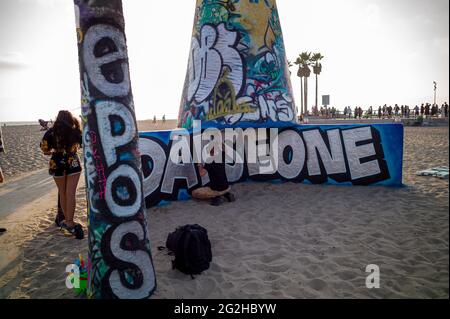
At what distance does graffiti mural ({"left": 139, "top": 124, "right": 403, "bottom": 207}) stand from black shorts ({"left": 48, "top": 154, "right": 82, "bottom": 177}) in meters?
2.28

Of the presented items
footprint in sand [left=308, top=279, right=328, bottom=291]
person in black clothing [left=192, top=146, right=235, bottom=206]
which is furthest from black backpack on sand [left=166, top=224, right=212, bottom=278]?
person in black clothing [left=192, top=146, right=235, bottom=206]

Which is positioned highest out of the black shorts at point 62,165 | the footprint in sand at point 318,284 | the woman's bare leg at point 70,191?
the black shorts at point 62,165

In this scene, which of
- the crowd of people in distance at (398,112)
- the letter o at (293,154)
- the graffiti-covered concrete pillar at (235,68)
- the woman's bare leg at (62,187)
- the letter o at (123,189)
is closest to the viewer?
the letter o at (123,189)

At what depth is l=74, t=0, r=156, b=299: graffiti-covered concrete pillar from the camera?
3.26 m

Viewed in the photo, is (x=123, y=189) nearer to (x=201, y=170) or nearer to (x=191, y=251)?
(x=191, y=251)

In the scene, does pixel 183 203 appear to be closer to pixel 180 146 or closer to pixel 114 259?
pixel 180 146

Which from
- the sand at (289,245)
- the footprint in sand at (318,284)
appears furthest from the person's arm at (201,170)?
the footprint in sand at (318,284)

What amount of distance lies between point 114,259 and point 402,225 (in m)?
5.62

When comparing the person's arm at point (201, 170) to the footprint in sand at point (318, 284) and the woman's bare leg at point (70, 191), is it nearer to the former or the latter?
the woman's bare leg at point (70, 191)

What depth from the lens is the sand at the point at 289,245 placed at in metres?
3.76

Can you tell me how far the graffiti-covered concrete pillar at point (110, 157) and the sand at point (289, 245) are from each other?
68 centimetres

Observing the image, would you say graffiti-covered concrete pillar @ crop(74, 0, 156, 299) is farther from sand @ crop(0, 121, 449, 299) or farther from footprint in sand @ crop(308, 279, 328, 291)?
footprint in sand @ crop(308, 279, 328, 291)
